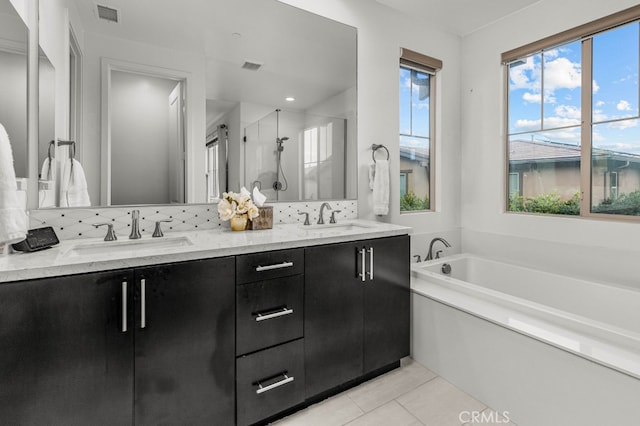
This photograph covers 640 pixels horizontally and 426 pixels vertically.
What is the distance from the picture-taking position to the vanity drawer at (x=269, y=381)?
1482 millimetres

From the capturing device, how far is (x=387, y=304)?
2006mm

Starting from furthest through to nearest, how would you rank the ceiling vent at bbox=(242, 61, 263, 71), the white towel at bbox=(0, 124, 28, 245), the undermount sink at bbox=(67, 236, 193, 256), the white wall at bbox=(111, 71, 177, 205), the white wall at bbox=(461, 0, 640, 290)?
the white wall at bbox=(461, 0, 640, 290), the ceiling vent at bbox=(242, 61, 263, 71), the white wall at bbox=(111, 71, 177, 205), the undermount sink at bbox=(67, 236, 193, 256), the white towel at bbox=(0, 124, 28, 245)

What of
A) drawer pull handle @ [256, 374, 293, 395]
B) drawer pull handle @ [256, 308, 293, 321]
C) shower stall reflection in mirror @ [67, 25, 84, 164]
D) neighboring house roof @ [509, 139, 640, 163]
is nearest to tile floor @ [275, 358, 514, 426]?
drawer pull handle @ [256, 374, 293, 395]

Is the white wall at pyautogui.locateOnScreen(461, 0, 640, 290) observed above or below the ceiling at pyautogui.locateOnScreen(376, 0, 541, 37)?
below

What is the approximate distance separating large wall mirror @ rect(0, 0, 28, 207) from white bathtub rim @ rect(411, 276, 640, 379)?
2223mm

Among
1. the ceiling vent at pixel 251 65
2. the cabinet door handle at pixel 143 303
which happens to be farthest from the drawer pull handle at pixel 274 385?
the ceiling vent at pixel 251 65

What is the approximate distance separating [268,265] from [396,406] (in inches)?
42.3

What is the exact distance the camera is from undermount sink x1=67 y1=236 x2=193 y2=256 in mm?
1457

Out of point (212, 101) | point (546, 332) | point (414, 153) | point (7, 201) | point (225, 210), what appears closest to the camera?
point (7, 201)

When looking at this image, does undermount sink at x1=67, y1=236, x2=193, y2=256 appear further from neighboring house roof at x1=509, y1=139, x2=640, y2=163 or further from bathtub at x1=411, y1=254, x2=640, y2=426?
neighboring house roof at x1=509, y1=139, x2=640, y2=163

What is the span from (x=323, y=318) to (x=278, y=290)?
0.33m

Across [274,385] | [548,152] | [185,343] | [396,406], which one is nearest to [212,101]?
[185,343]

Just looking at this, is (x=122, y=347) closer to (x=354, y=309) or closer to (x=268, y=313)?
(x=268, y=313)

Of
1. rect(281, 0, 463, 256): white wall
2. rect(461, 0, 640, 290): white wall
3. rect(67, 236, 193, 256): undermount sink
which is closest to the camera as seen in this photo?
rect(67, 236, 193, 256): undermount sink
